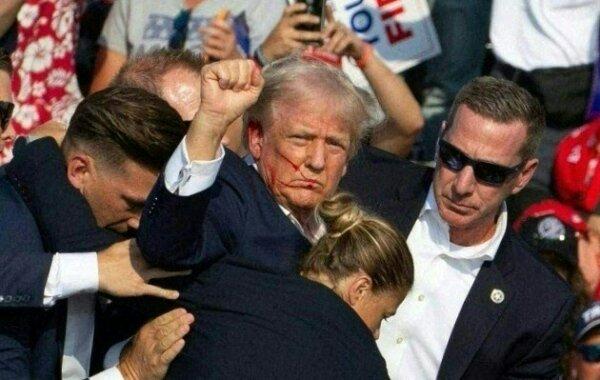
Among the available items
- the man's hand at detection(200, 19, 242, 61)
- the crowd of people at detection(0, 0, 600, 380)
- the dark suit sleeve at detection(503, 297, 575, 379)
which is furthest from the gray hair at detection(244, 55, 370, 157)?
the man's hand at detection(200, 19, 242, 61)

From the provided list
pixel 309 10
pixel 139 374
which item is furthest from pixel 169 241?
pixel 309 10

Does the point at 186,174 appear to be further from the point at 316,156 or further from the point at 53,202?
the point at 316,156

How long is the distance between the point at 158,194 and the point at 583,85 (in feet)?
10.1

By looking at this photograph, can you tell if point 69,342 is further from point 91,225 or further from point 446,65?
point 446,65

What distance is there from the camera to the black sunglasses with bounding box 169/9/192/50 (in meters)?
6.34

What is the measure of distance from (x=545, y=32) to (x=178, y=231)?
3.09 metres

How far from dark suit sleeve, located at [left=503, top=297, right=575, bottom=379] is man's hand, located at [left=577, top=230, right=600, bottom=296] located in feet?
1.71

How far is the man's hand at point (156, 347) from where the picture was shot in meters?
3.84

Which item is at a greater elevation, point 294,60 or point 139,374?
point 294,60

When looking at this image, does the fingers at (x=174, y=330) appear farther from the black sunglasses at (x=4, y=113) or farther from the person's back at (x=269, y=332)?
the black sunglasses at (x=4, y=113)

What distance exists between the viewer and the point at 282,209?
4.27 metres

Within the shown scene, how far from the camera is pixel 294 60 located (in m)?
4.53

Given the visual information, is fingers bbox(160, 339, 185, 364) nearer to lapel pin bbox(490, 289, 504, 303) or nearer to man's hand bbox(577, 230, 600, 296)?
lapel pin bbox(490, 289, 504, 303)

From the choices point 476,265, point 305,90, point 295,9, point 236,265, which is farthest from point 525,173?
point 236,265
